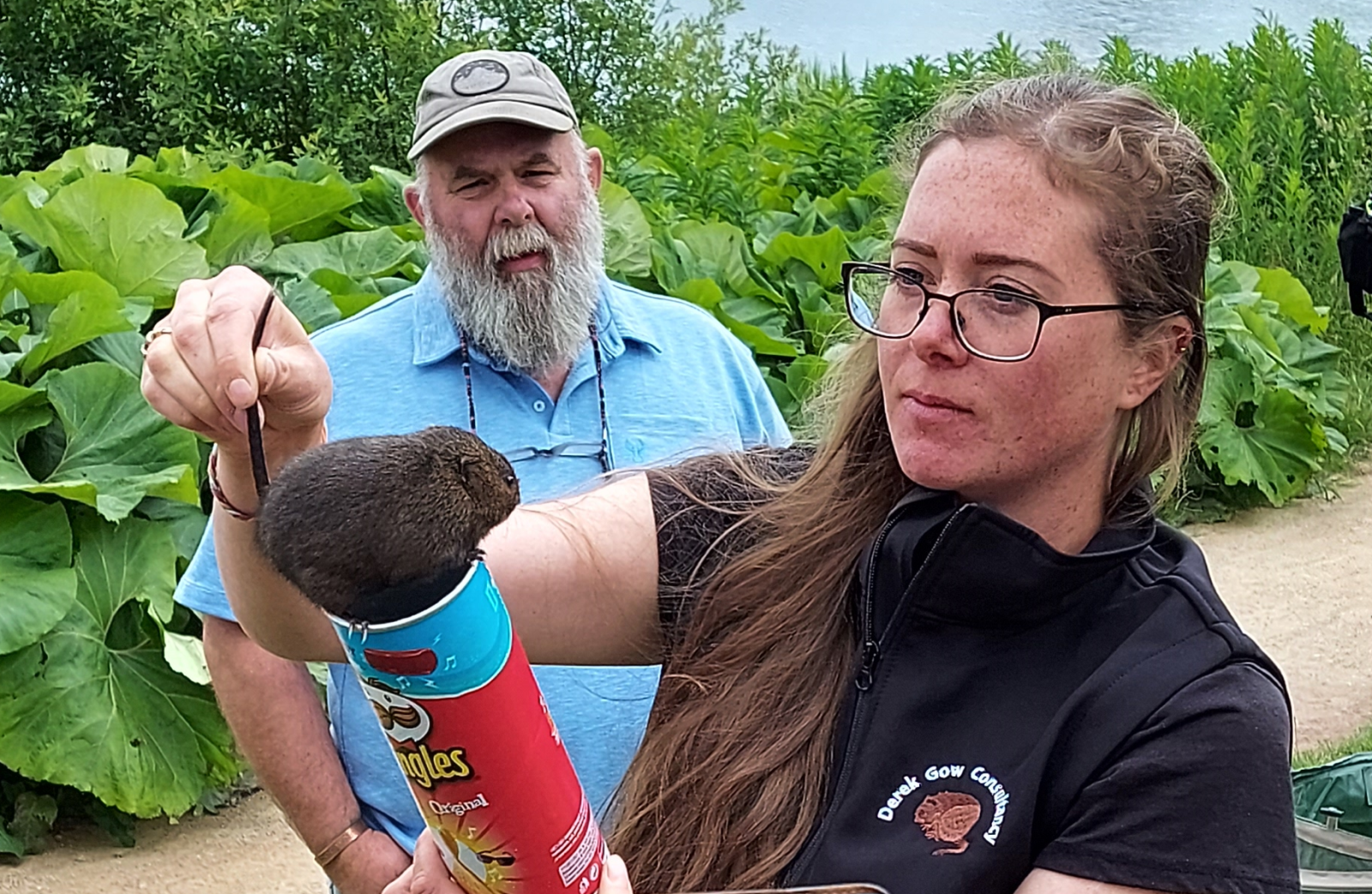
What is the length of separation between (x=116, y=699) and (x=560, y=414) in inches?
92.9

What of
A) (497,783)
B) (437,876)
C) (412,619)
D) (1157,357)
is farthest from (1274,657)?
(412,619)

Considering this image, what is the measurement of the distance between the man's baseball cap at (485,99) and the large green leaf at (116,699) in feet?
6.59

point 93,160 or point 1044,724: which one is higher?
point 1044,724

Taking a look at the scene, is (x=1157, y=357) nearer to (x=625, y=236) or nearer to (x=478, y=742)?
(x=478, y=742)

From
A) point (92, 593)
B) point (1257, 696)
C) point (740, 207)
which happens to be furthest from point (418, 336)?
point (740, 207)

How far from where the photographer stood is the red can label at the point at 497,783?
1.31 m

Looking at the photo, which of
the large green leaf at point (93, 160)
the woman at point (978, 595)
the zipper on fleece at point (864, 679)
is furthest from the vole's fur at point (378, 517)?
the large green leaf at point (93, 160)

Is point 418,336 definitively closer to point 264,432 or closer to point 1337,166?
point 264,432

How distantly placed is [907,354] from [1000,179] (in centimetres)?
22

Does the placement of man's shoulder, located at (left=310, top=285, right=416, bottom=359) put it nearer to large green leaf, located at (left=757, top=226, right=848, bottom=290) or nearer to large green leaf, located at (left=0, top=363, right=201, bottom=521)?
large green leaf, located at (left=0, top=363, right=201, bottom=521)

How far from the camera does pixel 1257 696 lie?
1.68m

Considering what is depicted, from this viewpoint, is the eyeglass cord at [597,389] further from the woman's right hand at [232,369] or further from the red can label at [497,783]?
the red can label at [497,783]

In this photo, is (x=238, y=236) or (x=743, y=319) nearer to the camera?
(x=238, y=236)

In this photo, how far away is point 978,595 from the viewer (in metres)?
1.79
